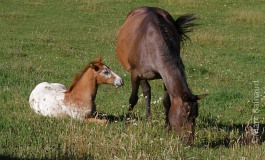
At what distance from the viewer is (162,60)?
1008cm

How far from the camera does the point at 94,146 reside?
817 centimetres

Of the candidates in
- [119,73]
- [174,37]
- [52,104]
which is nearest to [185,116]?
[174,37]

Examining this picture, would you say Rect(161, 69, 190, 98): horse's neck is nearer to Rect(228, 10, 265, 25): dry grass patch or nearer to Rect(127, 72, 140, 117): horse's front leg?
Rect(127, 72, 140, 117): horse's front leg

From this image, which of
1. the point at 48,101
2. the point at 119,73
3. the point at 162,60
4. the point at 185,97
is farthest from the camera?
the point at 119,73

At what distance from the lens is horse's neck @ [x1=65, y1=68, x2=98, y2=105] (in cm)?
1098

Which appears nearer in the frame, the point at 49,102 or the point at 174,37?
the point at 49,102

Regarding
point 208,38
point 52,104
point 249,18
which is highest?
point 249,18

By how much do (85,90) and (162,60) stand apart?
1684 millimetres

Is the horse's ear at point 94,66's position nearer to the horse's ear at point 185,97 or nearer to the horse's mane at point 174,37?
the horse's mane at point 174,37

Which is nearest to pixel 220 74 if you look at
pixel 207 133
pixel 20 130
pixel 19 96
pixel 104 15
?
pixel 19 96

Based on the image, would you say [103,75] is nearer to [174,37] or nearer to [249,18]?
[174,37]

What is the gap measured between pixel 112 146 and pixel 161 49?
2.71 m

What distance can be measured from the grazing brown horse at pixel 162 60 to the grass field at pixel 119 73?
298mm

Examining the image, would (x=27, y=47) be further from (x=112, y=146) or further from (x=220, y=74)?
(x=112, y=146)
